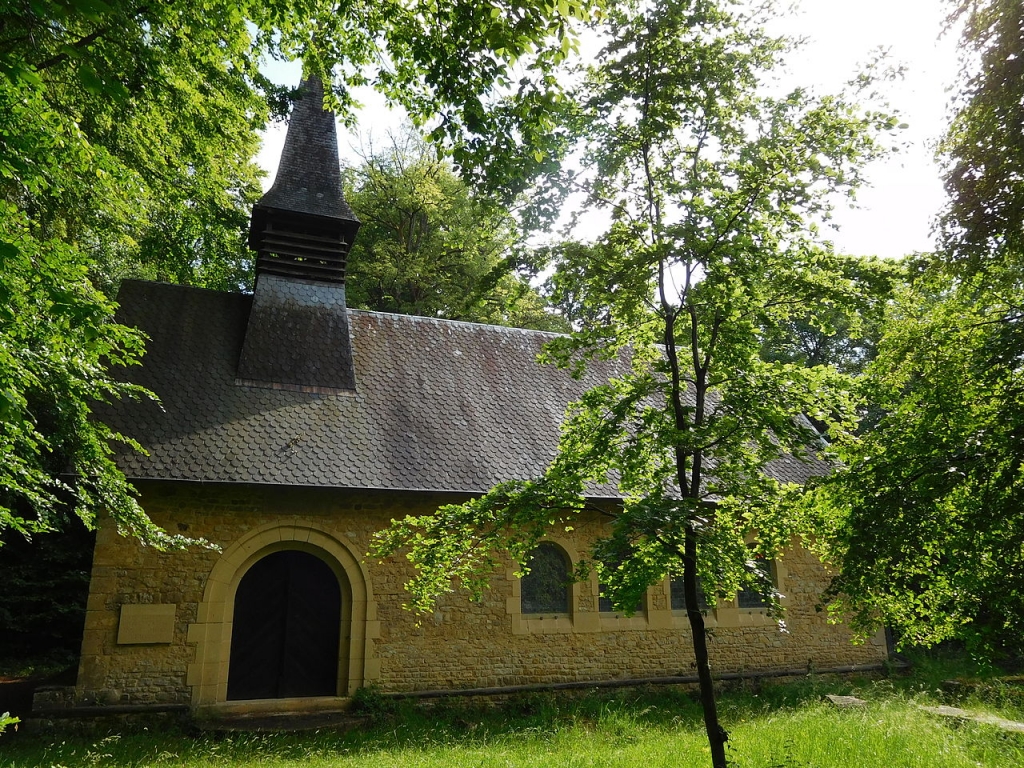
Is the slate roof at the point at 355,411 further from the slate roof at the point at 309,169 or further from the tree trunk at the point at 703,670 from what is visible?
the tree trunk at the point at 703,670

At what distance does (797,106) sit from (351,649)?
8.56 m

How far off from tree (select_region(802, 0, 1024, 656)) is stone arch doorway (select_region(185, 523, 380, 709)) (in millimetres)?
6581

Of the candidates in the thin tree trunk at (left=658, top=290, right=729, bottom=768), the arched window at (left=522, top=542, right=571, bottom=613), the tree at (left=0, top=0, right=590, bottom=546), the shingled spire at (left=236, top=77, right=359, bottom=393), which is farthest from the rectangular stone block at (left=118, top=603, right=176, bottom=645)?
the thin tree trunk at (left=658, top=290, right=729, bottom=768)

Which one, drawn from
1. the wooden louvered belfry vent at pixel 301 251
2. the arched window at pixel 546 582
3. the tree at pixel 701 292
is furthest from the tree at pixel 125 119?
the arched window at pixel 546 582

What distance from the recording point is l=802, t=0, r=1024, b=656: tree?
196 inches

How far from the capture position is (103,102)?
302 inches

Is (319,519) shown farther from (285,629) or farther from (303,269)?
(303,269)

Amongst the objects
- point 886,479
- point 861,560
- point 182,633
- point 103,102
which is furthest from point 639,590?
point 103,102

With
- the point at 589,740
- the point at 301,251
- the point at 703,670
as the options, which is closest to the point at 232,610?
the point at 589,740

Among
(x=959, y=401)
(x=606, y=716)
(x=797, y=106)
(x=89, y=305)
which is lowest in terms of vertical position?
(x=606, y=716)

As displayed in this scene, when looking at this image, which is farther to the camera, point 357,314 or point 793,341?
point 357,314

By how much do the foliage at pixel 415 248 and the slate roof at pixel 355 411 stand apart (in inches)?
247

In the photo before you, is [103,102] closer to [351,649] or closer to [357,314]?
[357,314]

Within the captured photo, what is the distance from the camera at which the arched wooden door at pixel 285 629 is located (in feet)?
31.9
